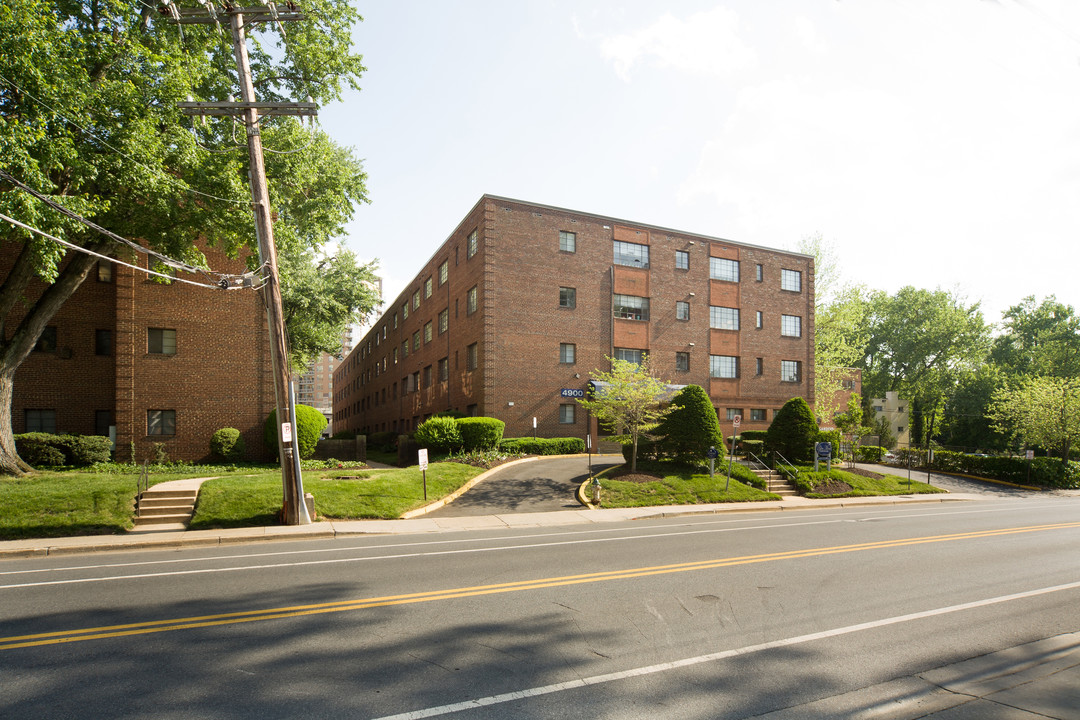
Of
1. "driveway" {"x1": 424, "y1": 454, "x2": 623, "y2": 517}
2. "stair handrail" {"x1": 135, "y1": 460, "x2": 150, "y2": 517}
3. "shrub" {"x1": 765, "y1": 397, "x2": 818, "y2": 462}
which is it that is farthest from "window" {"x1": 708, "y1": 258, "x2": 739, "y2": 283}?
"stair handrail" {"x1": 135, "y1": 460, "x2": 150, "y2": 517}

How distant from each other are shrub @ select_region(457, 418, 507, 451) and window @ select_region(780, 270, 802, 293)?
25.7 m

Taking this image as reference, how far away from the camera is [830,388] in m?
43.7

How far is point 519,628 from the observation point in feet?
21.9

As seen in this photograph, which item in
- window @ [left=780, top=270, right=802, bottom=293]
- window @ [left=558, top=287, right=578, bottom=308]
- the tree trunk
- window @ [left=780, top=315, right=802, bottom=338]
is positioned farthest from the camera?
window @ [left=780, top=270, right=802, bottom=293]

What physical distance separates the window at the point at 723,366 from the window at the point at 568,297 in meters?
10.6

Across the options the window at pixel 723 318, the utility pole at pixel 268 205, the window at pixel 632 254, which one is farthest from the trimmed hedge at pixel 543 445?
the utility pole at pixel 268 205

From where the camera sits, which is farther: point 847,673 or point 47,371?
point 47,371

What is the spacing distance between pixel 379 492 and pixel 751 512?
41.0ft

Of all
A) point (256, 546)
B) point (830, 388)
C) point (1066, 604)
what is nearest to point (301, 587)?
point (256, 546)

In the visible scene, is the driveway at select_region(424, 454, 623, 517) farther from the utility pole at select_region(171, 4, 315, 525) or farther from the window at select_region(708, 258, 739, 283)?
the window at select_region(708, 258, 739, 283)

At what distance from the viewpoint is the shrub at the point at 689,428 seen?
931 inches

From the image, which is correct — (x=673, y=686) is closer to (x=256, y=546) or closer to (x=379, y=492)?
(x=256, y=546)

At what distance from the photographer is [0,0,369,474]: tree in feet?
46.8

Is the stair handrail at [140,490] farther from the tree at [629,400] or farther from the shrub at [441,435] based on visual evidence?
the tree at [629,400]
